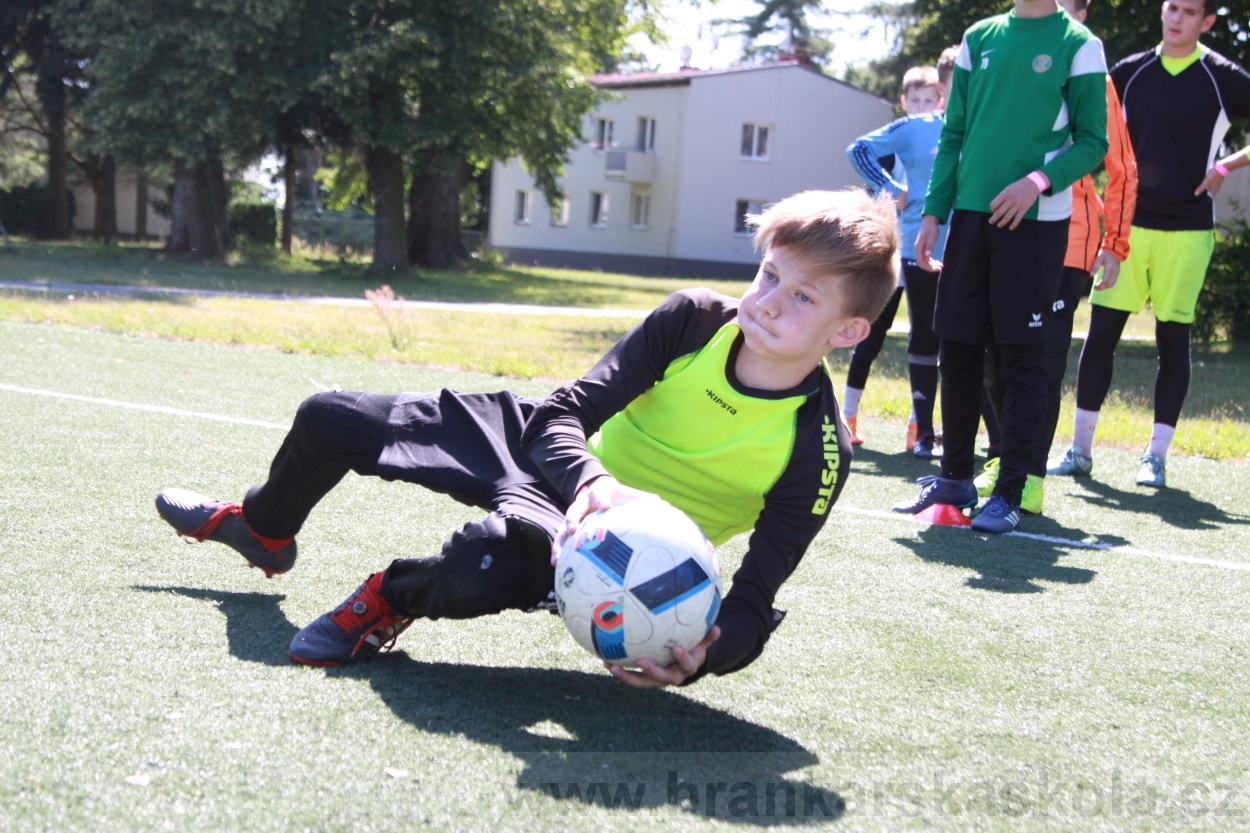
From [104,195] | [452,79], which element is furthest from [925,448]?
[104,195]

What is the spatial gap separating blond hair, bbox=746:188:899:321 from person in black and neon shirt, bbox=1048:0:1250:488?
13.7 feet

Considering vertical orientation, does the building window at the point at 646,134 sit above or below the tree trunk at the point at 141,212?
above

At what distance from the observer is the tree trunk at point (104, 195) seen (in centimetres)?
3912

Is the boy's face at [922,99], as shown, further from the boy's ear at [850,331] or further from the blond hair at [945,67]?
the boy's ear at [850,331]

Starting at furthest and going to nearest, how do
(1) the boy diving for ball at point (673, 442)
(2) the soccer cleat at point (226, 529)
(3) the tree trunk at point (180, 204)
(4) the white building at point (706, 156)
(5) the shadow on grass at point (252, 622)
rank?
(4) the white building at point (706, 156) → (3) the tree trunk at point (180, 204) → (2) the soccer cleat at point (226, 529) → (5) the shadow on grass at point (252, 622) → (1) the boy diving for ball at point (673, 442)

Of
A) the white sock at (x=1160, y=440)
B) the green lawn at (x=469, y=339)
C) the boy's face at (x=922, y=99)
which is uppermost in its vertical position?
the boy's face at (x=922, y=99)

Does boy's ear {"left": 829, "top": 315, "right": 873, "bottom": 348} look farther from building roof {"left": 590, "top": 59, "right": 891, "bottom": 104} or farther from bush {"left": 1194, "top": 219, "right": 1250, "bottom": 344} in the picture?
Result: building roof {"left": 590, "top": 59, "right": 891, "bottom": 104}

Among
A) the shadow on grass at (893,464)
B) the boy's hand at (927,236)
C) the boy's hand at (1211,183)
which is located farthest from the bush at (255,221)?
the boy's hand at (927,236)

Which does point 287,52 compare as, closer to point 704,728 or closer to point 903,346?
point 903,346

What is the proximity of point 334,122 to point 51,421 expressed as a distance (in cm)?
2237

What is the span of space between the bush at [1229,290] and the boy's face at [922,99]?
33.3 feet

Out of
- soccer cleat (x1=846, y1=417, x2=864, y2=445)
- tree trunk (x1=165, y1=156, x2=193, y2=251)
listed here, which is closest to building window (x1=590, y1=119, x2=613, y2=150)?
tree trunk (x1=165, y1=156, x2=193, y2=251)

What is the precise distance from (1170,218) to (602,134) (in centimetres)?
4559

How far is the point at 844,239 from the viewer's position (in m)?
2.88
